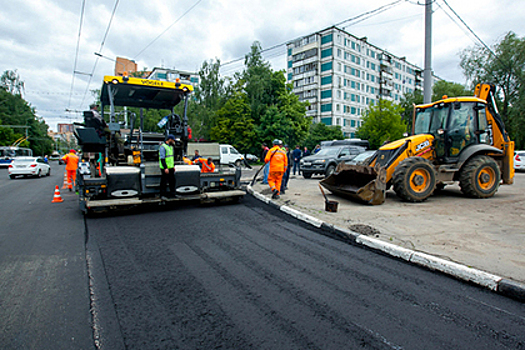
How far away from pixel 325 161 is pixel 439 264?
11743 millimetres

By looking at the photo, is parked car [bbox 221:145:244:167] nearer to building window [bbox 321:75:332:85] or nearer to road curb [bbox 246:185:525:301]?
road curb [bbox 246:185:525:301]

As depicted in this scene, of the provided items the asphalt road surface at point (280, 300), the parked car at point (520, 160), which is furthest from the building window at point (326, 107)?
the asphalt road surface at point (280, 300)

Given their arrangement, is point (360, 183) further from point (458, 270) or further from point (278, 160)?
point (458, 270)

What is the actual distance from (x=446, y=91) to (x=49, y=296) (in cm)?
4945

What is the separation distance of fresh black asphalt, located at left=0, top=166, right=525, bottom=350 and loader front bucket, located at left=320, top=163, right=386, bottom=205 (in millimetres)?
2905

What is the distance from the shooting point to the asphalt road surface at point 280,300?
2449 millimetres

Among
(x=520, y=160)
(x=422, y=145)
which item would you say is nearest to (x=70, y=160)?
(x=422, y=145)

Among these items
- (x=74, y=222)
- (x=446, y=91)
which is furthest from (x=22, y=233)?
(x=446, y=91)

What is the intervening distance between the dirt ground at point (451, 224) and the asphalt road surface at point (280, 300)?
65cm

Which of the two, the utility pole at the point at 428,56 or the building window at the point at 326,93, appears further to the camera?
the building window at the point at 326,93

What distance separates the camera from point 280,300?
3057 mm

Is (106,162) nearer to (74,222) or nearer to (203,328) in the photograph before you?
(74,222)

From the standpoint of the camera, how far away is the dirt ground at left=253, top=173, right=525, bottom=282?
13.3 ft

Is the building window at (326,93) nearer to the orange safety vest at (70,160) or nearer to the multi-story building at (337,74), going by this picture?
the multi-story building at (337,74)
